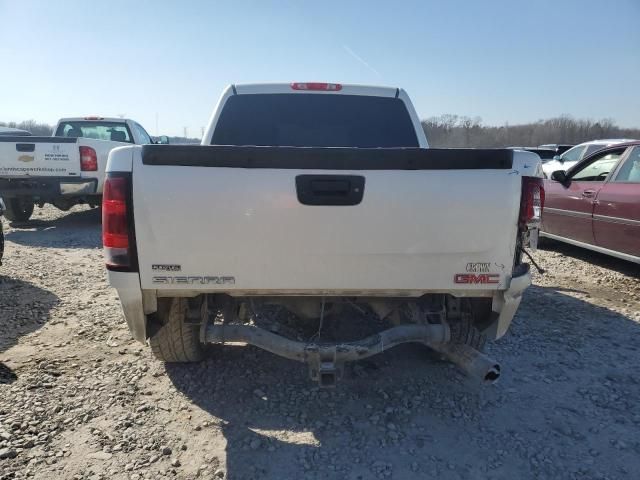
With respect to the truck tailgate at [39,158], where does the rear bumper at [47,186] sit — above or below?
below

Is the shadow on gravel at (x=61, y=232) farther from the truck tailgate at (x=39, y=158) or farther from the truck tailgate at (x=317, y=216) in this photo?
the truck tailgate at (x=317, y=216)

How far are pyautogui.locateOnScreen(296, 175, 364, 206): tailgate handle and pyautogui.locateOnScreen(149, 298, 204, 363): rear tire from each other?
3.66 ft

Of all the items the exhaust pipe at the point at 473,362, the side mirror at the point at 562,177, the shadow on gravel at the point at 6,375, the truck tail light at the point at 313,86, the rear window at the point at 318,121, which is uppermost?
the truck tail light at the point at 313,86

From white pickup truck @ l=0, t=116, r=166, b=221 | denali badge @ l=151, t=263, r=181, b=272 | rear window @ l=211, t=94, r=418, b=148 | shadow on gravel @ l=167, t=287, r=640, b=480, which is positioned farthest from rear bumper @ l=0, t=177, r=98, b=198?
denali badge @ l=151, t=263, r=181, b=272

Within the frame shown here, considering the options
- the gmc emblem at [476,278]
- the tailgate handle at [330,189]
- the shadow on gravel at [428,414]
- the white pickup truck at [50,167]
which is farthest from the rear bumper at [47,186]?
Result: the gmc emblem at [476,278]

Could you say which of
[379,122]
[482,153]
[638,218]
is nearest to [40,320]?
[379,122]

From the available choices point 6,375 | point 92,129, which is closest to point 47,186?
point 92,129

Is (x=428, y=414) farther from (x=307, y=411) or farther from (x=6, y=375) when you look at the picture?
(x=6, y=375)

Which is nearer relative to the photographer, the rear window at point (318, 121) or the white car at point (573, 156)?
the rear window at point (318, 121)

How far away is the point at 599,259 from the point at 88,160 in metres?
8.61

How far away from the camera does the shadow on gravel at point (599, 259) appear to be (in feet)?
20.8

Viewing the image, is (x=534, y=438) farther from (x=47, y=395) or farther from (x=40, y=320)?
(x=40, y=320)

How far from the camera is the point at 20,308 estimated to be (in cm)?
464

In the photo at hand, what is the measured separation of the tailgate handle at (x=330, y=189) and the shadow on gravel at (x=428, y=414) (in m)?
1.36
